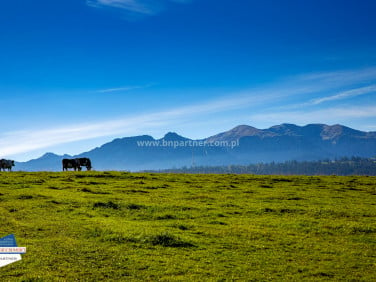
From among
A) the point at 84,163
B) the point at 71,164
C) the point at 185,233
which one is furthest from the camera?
the point at 71,164

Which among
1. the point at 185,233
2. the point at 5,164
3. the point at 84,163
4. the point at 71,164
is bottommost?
the point at 185,233

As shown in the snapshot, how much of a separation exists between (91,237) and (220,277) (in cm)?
754

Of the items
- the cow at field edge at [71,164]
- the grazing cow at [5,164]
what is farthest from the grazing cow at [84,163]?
the grazing cow at [5,164]

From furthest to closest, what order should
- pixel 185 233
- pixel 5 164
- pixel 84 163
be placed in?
pixel 84 163 < pixel 5 164 < pixel 185 233

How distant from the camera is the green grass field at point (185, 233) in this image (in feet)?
45.5

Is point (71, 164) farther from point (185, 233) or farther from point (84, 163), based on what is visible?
point (185, 233)

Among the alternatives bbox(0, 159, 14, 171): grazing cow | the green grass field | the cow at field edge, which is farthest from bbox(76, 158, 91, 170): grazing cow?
the green grass field

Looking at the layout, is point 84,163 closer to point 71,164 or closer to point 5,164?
point 71,164

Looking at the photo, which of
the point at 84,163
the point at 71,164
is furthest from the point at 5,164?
the point at 84,163

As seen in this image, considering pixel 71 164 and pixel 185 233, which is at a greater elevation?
pixel 71 164

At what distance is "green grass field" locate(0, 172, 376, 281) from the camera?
13883 millimetres

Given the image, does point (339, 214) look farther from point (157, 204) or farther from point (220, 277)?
point (220, 277)

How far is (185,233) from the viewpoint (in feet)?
64.1

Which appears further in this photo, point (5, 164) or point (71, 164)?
point (71, 164)
